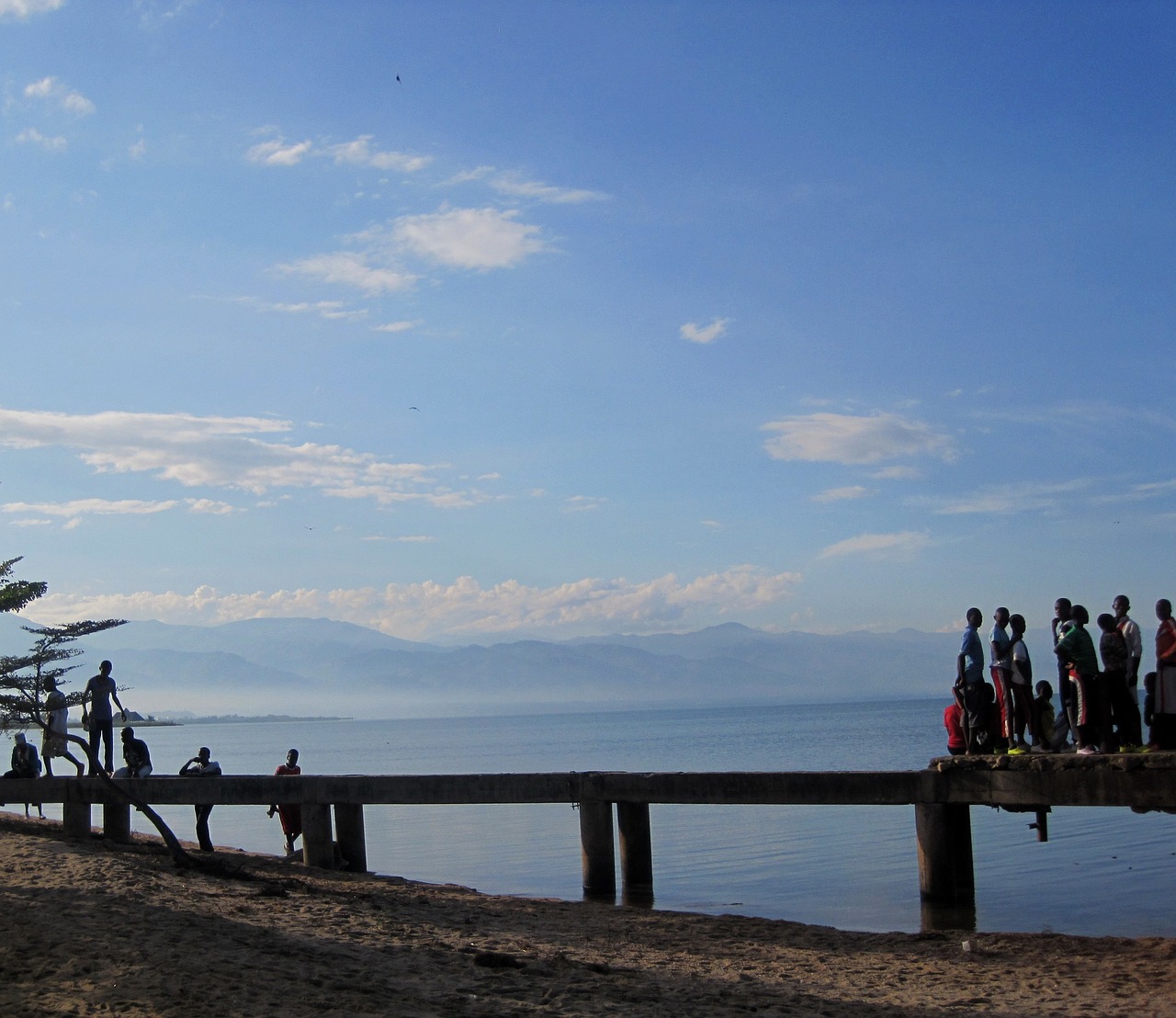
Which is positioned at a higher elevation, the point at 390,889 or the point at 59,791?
the point at 59,791

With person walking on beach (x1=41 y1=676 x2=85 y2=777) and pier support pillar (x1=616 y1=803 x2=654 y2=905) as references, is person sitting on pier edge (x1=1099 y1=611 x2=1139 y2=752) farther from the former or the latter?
person walking on beach (x1=41 y1=676 x2=85 y2=777)

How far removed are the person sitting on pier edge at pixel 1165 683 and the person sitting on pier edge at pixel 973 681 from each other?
1.94 metres

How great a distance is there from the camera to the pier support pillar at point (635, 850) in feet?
56.4

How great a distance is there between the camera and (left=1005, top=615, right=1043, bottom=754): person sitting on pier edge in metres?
13.9

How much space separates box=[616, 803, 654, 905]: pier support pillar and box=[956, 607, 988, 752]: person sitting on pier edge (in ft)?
16.1

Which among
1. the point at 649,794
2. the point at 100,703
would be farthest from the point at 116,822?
the point at 649,794

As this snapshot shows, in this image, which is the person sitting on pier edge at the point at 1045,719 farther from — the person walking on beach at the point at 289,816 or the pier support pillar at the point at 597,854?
the person walking on beach at the point at 289,816

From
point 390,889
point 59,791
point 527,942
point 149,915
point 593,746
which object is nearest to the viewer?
point 149,915

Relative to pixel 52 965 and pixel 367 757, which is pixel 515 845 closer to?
pixel 52 965

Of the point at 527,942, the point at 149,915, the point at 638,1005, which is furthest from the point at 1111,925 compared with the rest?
the point at 149,915

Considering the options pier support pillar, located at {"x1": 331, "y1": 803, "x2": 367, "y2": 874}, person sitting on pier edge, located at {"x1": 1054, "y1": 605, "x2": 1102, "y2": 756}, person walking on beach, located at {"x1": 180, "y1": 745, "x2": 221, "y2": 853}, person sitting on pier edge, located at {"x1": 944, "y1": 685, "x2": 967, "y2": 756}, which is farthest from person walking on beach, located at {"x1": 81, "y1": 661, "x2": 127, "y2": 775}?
person sitting on pier edge, located at {"x1": 1054, "y1": 605, "x2": 1102, "y2": 756}

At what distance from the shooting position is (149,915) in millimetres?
10812

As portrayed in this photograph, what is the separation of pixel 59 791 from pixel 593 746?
86549 millimetres

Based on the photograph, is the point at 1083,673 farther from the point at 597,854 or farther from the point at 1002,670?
the point at 597,854
